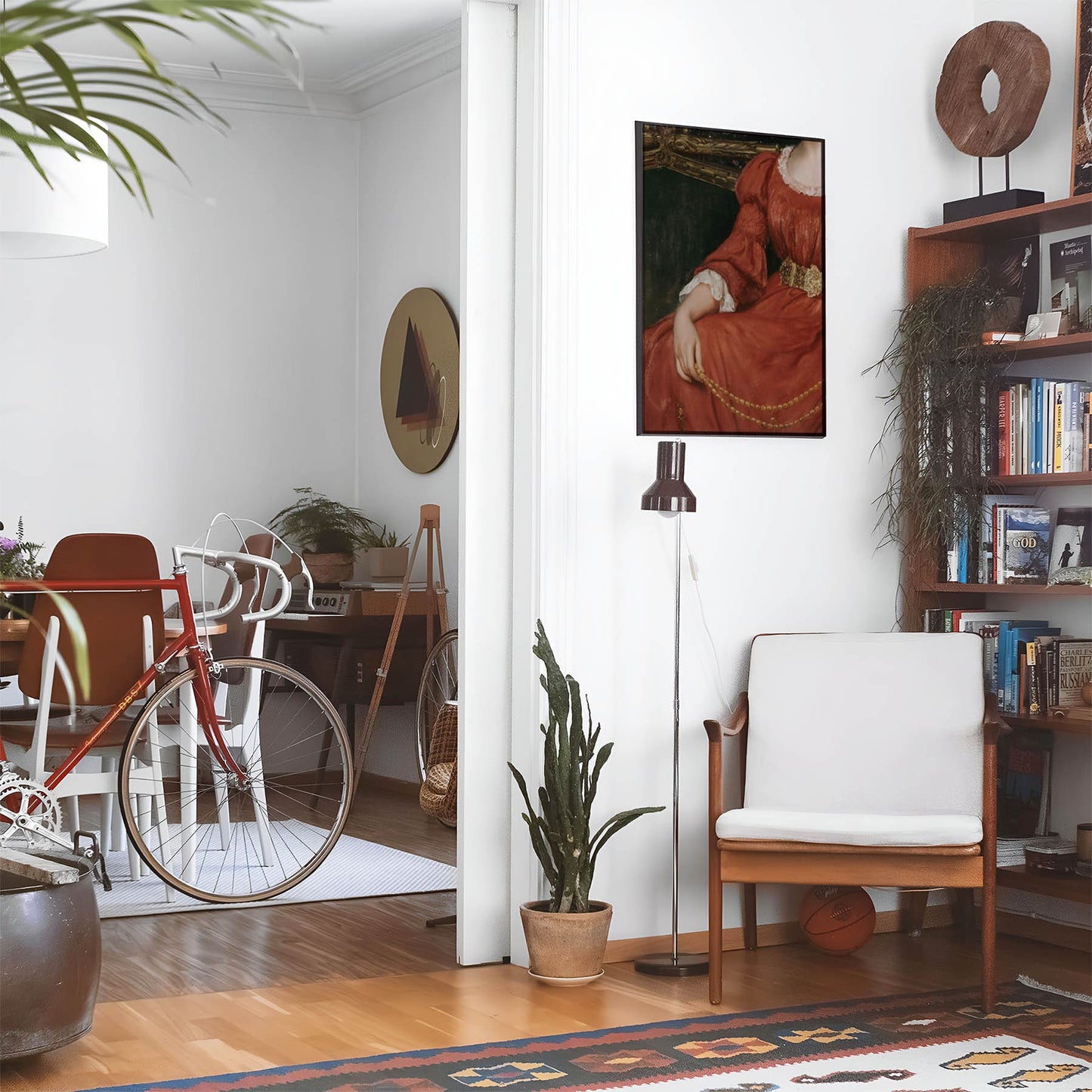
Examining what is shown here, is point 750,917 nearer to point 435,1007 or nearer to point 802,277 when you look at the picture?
point 435,1007

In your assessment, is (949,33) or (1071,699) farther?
(949,33)

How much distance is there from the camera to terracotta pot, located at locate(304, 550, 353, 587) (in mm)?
6633

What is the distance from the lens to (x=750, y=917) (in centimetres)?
383

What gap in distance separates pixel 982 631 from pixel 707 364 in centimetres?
103

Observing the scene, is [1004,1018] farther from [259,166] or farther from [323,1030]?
[259,166]

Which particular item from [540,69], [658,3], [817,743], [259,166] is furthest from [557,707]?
[259,166]

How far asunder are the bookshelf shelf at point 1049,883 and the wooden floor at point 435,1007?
0.16 metres

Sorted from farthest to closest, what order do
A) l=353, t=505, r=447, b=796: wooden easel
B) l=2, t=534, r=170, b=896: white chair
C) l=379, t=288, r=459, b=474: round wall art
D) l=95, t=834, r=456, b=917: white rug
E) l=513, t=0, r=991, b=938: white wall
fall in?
l=379, t=288, r=459, b=474: round wall art → l=353, t=505, r=447, b=796: wooden easel → l=95, t=834, r=456, b=917: white rug → l=2, t=534, r=170, b=896: white chair → l=513, t=0, r=991, b=938: white wall

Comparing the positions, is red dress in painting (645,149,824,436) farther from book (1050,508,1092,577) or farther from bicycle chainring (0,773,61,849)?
bicycle chainring (0,773,61,849)

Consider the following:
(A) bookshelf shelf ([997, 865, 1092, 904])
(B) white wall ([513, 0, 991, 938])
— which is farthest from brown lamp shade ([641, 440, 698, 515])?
(A) bookshelf shelf ([997, 865, 1092, 904])

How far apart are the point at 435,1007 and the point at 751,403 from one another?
1.71m

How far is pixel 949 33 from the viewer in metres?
4.18

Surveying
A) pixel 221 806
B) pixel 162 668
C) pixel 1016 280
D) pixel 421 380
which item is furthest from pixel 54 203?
pixel 1016 280

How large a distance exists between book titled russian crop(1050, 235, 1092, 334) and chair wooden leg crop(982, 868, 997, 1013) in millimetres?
1476
